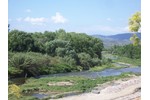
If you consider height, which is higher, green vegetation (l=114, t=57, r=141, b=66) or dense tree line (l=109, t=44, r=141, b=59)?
dense tree line (l=109, t=44, r=141, b=59)

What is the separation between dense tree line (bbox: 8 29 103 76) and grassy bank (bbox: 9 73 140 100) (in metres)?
0.08

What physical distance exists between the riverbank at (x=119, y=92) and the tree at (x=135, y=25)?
1.06ft

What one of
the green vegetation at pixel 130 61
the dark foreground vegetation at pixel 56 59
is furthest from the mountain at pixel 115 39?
the green vegetation at pixel 130 61

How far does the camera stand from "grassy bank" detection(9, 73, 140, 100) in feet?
11.4

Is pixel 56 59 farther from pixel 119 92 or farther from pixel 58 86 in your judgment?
pixel 119 92

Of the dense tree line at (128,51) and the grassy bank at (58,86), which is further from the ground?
the dense tree line at (128,51)

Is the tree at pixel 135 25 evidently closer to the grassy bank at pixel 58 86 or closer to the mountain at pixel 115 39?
the mountain at pixel 115 39

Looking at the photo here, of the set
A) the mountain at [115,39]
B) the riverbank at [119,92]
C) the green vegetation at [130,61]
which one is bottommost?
the riverbank at [119,92]

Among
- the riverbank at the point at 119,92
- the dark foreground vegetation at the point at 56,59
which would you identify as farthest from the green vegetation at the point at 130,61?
the riverbank at the point at 119,92

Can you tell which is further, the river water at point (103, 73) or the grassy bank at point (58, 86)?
the river water at point (103, 73)

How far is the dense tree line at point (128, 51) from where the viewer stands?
363 centimetres

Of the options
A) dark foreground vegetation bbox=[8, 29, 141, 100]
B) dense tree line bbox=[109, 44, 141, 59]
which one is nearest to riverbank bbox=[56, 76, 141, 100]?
dark foreground vegetation bbox=[8, 29, 141, 100]

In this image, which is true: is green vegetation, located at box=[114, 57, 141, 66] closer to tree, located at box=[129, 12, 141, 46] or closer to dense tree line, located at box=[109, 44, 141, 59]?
dense tree line, located at box=[109, 44, 141, 59]
